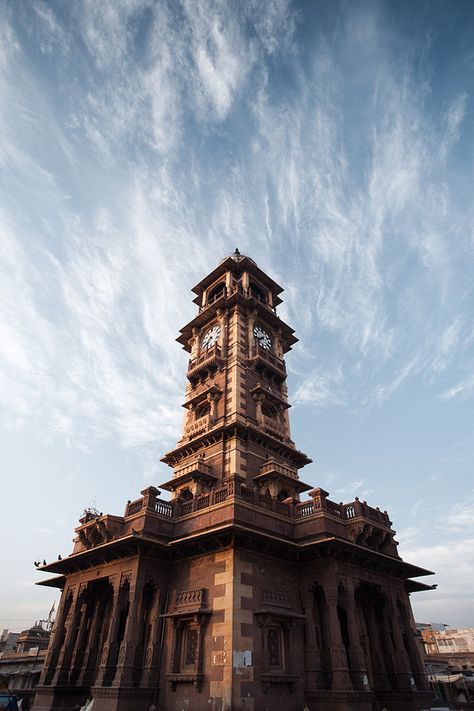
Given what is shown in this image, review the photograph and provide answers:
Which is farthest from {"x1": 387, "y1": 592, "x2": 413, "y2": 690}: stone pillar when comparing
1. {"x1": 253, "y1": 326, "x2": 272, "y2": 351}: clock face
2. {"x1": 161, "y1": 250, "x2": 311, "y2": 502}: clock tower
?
{"x1": 253, "y1": 326, "x2": 272, "y2": 351}: clock face

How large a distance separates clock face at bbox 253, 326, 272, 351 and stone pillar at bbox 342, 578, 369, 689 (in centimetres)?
1865

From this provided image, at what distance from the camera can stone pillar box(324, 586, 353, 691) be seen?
17.4 metres

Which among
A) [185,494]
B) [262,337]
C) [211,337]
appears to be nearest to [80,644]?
[185,494]

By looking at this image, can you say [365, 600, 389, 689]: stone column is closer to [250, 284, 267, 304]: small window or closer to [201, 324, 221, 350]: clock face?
[201, 324, 221, 350]: clock face

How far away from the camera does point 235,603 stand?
687 inches

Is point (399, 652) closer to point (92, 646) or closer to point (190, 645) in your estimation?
point (190, 645)

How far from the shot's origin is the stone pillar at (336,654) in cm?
1739

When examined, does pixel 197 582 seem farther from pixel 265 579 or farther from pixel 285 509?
pixel 285 509

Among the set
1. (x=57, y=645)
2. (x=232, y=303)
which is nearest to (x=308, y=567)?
(x=57, y=645)

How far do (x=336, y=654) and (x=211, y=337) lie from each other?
23074mm

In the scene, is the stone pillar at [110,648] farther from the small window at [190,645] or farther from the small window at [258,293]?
the small window at [258,293]

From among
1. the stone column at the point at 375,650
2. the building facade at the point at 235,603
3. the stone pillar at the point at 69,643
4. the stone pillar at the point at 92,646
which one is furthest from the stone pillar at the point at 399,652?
the stone pillar at the point at 69,643

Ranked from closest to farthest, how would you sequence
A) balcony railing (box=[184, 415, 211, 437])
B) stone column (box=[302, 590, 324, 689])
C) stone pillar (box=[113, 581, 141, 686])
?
stone pillar (box=[113, 581, 141, 686]) < stone column (box=[302, 590, 324, 689]) < balcony railing (box=[184, 415, 211, 437])

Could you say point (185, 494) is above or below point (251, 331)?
below
